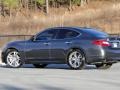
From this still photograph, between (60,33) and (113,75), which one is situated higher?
(60,33)

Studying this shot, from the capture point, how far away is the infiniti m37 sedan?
17562 millimetres

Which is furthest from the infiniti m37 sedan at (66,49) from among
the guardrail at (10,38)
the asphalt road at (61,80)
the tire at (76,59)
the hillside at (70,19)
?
the hillside at (70,19)

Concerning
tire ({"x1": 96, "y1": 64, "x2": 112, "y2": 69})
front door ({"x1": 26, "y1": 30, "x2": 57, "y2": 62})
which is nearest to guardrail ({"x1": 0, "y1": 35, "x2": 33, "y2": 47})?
front door ({"x1": 26, "y1": 30, "x2": 57, "y2": 62})

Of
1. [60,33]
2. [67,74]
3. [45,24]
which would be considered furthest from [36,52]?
[45,24]

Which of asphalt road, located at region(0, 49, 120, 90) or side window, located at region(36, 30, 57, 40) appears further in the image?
side window, located at region(36, 30, 57, 40)

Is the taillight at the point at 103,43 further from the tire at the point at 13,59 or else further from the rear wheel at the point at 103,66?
the tire at the point at 13,59

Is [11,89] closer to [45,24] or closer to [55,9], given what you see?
[45,24]

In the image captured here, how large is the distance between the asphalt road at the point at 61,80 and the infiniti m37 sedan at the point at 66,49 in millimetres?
762

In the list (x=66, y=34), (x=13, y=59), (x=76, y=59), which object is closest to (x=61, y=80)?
(x=76, y=59)

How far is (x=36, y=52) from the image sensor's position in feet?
61.4

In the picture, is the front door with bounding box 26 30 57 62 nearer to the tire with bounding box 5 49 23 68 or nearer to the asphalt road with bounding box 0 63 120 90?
the tire with bounding box 5 49 23 68

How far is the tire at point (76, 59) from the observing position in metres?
17.7

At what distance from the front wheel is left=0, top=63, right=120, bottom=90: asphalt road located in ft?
5.08

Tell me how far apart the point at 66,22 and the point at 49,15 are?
16.4 feet
